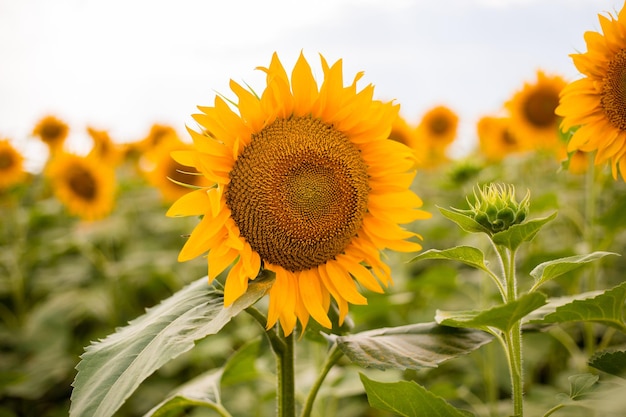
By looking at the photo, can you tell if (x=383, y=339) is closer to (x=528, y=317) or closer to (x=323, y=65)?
(x=528, y=317)

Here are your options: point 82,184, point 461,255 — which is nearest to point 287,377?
point 461,255

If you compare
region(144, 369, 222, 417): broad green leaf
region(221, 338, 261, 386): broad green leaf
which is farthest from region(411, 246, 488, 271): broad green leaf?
region(221, 338, 261, 386): broad green leaf

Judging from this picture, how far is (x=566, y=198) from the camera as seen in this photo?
3373 millimetres

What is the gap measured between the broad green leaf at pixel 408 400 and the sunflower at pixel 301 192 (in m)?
0.20

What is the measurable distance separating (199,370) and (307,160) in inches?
90.2

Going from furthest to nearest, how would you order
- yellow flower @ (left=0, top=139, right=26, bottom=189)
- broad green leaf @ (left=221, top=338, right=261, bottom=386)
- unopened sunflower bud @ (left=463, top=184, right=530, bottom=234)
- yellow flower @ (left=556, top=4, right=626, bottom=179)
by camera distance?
yellow flower @ (left=0, top=139, right=26, bottom=189)
broad green leaf @ (left=221, top=338, right=261, bottom=386)
yellow flower @ (left=556, top=4, right=626, bottom=179)
unopened sunflower bud @ (left=463, top=184, right=530, bottom=234)

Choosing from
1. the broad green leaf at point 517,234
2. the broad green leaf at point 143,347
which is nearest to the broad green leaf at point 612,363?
the broad green leaf at point 517,234

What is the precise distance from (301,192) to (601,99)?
0.83m

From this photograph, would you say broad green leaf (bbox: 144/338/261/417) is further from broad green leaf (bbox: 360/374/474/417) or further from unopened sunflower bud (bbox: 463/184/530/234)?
unopened sunflower bud (bbox: 463/184/530/234)

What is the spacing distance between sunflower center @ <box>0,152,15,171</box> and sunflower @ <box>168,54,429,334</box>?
12.0 feet

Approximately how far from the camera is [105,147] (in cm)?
523

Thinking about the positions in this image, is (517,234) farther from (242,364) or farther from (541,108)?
(541,108)

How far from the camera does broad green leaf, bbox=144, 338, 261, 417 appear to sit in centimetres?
133

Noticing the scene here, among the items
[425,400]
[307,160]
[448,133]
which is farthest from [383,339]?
[448,133]
